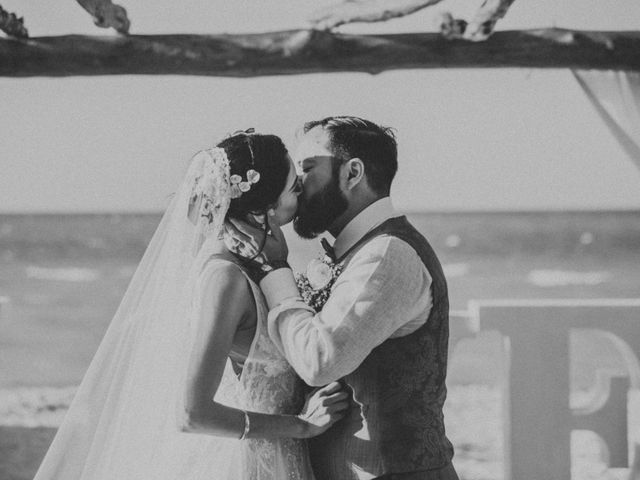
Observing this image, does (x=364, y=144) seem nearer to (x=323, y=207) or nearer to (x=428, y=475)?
(x=323, y=207)

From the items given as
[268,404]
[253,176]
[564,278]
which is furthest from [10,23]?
[564,278]

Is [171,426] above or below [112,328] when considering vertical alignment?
below

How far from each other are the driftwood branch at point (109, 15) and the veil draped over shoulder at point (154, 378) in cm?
288

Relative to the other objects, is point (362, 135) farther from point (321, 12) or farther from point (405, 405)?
point (321, 12)

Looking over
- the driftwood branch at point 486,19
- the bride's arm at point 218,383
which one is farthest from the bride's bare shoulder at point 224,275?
the driftwood branch at point 486,19

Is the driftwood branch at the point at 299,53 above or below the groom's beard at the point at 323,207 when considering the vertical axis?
above

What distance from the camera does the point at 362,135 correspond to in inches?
78.1

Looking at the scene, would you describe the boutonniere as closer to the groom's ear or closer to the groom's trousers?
the groom's ear

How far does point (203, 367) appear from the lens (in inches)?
66.9

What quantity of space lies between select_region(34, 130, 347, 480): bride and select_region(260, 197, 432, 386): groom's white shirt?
89mm

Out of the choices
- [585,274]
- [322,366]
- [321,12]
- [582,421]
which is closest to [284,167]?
[322,366]

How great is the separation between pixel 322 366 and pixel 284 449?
0.34m

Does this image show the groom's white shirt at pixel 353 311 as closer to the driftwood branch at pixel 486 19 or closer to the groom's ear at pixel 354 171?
the groom's ear at pixel 354 171

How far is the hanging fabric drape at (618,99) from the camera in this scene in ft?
16.2
